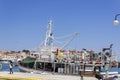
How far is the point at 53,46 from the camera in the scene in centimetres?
8488

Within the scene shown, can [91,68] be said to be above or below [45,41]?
below

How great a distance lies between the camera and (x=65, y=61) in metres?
72.4

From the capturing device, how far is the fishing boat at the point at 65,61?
2707 inches

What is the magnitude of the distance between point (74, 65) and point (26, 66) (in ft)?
46.7

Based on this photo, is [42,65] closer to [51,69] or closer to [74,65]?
[51,69]

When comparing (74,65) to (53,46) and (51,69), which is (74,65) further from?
(53,46)

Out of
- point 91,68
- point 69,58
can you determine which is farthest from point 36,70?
point 91,68

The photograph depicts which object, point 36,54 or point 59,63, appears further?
point 36,54

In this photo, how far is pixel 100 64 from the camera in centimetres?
7031

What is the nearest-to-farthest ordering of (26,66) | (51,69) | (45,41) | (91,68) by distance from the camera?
1. (91,68)
2. (51,69)
3. (26,66)
4. (45,41)

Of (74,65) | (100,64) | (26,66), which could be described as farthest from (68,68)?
(26,66)

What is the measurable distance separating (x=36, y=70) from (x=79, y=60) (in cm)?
870

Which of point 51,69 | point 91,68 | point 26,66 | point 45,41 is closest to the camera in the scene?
point 91,68

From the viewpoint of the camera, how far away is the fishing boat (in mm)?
68750
